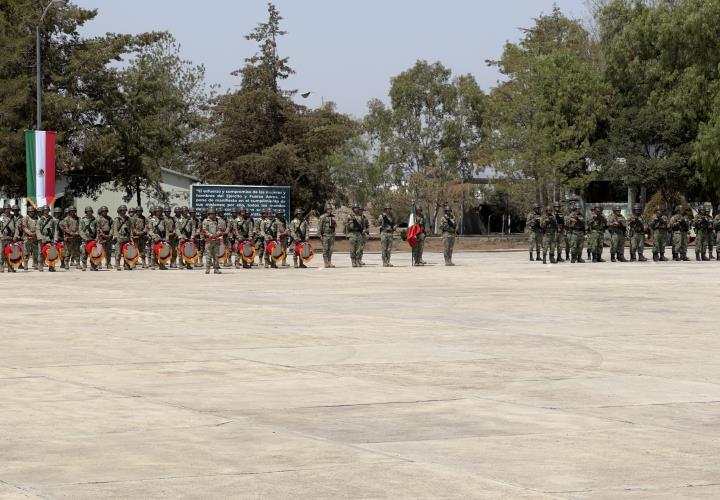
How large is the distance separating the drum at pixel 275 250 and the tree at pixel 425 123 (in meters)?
49.5

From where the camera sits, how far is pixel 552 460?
8.73 meters

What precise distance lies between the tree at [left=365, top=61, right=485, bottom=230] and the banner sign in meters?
42.2

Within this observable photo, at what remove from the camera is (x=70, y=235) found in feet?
124

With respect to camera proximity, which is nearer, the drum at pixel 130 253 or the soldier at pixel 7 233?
the soldier at pixel 7 233

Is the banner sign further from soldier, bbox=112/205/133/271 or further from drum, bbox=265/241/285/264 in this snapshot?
soldier, bbox=112/205/133/271

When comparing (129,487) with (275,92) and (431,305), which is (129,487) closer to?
(431,305)

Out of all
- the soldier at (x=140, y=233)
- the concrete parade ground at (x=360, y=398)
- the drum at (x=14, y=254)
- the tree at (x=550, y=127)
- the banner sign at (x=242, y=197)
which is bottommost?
the concrete parade ground at (x=360, y=398)

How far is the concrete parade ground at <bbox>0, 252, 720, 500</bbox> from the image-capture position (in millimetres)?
8180

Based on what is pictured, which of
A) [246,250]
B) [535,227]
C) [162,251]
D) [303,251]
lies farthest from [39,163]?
[535,227]

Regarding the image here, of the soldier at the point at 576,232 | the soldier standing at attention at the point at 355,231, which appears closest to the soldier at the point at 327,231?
the soldier standing at attention at the point at 355,231

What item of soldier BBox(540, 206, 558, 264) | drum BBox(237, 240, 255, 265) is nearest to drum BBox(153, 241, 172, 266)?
drum BBox(237, 240, 255, 265)

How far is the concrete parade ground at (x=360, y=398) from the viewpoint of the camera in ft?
26.8

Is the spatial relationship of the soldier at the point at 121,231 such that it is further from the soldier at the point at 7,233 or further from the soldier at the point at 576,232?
the soldier at the point at 576,232

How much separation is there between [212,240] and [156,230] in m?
3.70
